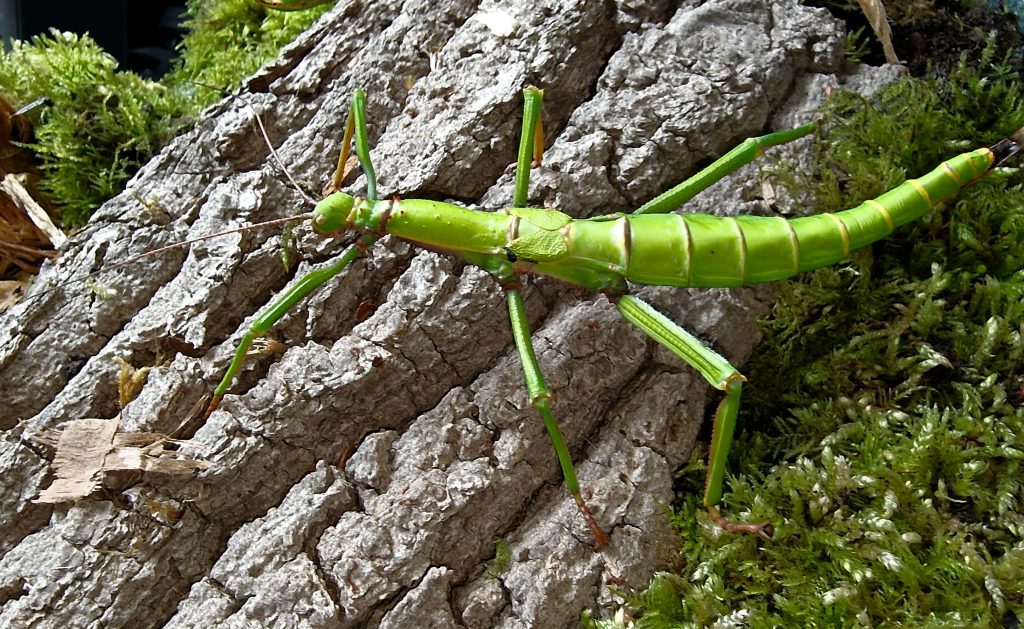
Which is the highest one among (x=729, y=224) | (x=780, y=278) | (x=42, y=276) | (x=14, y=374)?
(x=42, y=276)

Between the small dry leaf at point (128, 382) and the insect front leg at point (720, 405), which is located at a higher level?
the small dry leaf at point (128, 382)

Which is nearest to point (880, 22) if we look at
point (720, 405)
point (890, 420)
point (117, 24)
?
→ point (890, 420)

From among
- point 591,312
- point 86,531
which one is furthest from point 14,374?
point 591,312

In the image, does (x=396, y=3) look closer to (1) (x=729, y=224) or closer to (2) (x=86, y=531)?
(1) (x=729, y=224)

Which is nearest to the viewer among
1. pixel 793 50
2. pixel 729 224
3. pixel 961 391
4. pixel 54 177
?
pixel 961 391

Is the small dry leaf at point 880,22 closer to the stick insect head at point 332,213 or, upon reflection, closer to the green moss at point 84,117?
the stick insect head at point 332,213

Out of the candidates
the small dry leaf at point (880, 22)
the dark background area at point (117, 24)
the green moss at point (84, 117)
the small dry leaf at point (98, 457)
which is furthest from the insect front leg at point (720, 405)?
the dark background area at point (117, 24)

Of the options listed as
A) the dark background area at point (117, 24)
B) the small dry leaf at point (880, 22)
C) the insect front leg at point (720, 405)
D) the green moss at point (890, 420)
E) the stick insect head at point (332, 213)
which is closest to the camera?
the green moss at point (890, 420)
